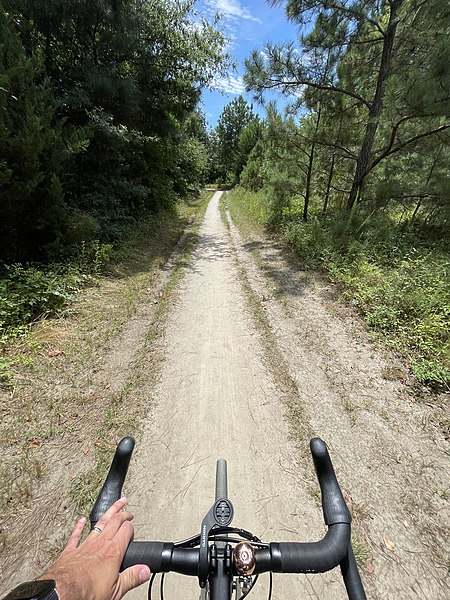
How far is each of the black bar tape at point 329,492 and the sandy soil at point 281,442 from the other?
1.01 metres

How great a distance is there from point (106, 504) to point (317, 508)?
162 centimetres

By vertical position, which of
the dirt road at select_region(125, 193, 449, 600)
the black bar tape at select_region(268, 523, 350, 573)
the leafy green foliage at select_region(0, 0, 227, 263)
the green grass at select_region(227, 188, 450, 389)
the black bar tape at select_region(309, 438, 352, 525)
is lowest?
the dirt road at select_region(125, 193, 449, 600)

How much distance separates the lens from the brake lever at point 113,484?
100 centimetres

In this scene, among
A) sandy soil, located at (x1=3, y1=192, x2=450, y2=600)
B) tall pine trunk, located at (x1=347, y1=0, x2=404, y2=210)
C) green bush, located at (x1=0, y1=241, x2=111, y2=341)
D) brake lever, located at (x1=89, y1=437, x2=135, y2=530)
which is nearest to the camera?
brake lever, located at (x1=89, y1=437, x2=135, y2=530)

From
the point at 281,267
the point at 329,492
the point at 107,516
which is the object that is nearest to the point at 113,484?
the point at 107,516

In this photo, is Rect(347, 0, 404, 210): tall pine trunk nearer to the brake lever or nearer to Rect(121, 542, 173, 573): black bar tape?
the brake lever

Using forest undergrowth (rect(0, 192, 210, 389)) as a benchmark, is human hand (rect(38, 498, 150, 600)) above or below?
above

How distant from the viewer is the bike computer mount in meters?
0.83

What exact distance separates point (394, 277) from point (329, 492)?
464 cm

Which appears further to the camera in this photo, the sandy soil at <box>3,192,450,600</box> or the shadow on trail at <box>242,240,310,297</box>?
the shadow on trail at <box>242,240,310,297</box>

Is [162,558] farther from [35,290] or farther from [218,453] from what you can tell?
[35,290]

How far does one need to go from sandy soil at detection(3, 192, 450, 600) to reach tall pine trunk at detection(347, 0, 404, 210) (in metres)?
4.71

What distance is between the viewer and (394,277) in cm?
477

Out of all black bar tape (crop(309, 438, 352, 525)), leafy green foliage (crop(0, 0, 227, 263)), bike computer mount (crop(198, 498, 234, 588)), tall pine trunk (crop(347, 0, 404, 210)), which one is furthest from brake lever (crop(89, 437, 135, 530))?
tall pine trunk (crop(347, 0, 404, 210))
